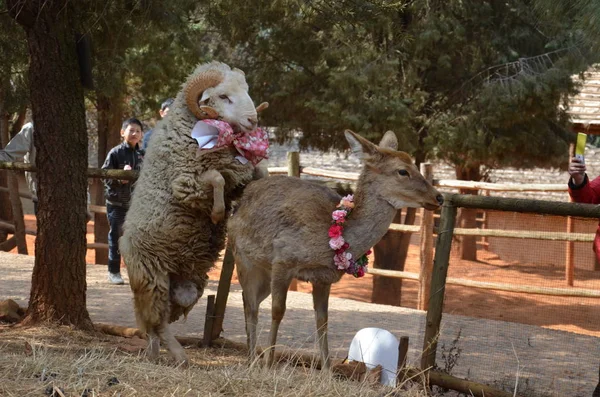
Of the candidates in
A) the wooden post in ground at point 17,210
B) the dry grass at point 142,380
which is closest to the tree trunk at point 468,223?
the wooden post in ground at point 17,210

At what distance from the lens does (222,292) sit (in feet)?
22.8

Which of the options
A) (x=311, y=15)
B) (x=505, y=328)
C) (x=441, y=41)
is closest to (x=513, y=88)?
(x=441, y=41)

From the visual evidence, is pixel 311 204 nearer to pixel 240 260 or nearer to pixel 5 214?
pixel 240 260

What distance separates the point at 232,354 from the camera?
673 cm

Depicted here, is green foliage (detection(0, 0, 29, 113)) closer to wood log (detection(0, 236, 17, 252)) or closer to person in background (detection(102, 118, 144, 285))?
person in background (detection(102, 118, 144, 285))

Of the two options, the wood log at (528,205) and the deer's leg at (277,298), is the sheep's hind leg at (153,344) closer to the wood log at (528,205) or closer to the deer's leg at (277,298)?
the deer's leg at (277,298)

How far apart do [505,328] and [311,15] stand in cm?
416

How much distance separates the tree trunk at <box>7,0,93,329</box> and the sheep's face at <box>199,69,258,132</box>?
1.78 metres

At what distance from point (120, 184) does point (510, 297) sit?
7437 millimetres

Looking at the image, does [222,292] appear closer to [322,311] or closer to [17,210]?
[322,311]

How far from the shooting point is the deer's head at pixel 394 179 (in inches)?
194

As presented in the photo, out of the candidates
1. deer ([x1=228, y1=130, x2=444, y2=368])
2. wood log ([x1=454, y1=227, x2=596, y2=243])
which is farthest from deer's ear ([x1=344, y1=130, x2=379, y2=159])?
wood log ([x1=454, y1=227, x2=596, y2=243])

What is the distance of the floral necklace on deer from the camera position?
485cm

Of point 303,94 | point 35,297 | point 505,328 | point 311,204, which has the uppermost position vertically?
point 303,94
